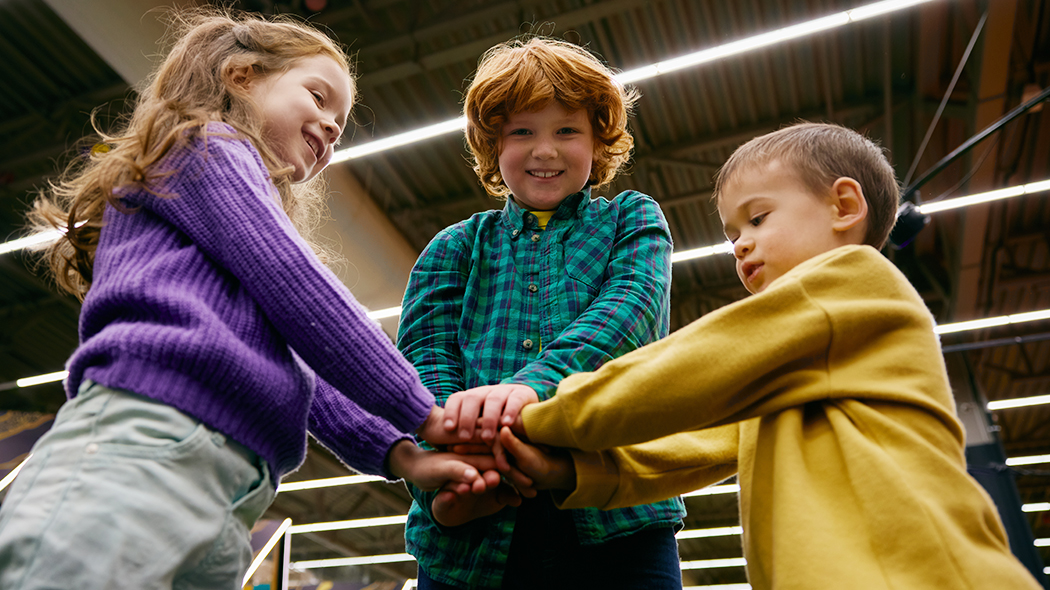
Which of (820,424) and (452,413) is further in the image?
(452,413)

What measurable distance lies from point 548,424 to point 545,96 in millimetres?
688

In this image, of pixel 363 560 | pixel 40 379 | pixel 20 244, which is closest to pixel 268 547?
pixel 20 244

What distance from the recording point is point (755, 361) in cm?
96

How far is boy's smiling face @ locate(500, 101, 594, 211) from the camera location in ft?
4.64

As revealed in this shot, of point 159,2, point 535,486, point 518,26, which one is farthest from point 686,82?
point 535,486

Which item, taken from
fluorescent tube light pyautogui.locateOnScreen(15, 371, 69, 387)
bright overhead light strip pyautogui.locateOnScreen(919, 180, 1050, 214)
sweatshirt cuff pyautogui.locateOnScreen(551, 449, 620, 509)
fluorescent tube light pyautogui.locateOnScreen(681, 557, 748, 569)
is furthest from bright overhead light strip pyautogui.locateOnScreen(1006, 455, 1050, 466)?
fluorescent tube light pyautogui.locateOnScreen(15, 371, 69, 387)

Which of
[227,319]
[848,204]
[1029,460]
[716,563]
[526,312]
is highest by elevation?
[1029,460]

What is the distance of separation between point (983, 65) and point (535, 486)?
223 inches

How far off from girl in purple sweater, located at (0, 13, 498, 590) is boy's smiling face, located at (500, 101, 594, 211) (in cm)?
40

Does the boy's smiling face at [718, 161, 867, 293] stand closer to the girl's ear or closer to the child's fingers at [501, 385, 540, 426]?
the child's fingers at [501, 385, 540, 426]

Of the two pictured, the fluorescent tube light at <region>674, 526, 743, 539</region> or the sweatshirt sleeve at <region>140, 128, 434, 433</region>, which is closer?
the sweatshirt sleeve at <region>140, 128, 434, 433</region>

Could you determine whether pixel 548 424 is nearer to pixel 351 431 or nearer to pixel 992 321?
pixel 351 431

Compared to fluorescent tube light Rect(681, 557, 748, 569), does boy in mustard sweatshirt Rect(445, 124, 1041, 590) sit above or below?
below

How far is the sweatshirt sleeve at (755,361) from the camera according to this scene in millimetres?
963
